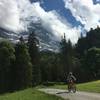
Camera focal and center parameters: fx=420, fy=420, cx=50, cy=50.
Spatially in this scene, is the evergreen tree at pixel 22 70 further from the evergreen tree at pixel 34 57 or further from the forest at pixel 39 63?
the evergreen tree at pixel 34 57

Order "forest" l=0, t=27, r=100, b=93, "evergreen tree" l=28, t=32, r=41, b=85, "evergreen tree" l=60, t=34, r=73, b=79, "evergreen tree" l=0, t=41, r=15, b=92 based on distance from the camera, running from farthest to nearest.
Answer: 1. "evergreen tree" l=60, t=34, r=73, b=79
2. "evergreen tree" l=28, t=32, r=41, b=85
3. "forest" l=0, t=27, r=100, b=93
4. "evergreen tree" l=0, t=41, r=15, b=92

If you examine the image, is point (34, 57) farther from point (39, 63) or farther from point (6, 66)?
point (6, 66)

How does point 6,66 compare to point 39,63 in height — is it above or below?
below

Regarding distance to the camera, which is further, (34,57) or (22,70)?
(34,57)

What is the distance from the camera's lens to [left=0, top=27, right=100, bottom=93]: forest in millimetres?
114000

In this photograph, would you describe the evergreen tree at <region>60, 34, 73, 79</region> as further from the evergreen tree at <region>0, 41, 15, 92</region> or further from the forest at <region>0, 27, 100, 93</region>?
the evergreen tree at <region>0, 41, 15, 92</region>

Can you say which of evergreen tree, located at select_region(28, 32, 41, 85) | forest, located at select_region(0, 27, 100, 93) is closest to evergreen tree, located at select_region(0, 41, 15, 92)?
forest, located at select_region(0, 27, 100, 93)

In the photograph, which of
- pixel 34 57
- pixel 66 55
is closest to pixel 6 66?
pixel 34 57

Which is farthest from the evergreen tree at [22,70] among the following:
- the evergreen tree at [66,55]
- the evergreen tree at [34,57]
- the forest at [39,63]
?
the evergreen tree at [66,55]

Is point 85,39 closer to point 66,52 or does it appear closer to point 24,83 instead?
point 66,52

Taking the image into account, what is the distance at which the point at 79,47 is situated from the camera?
195625mm

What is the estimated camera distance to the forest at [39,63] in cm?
11400

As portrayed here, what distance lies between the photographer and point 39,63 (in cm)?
14250

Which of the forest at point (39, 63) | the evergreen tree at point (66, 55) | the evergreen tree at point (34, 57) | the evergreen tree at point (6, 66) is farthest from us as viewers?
the evergreen tree at point (66, 55)
